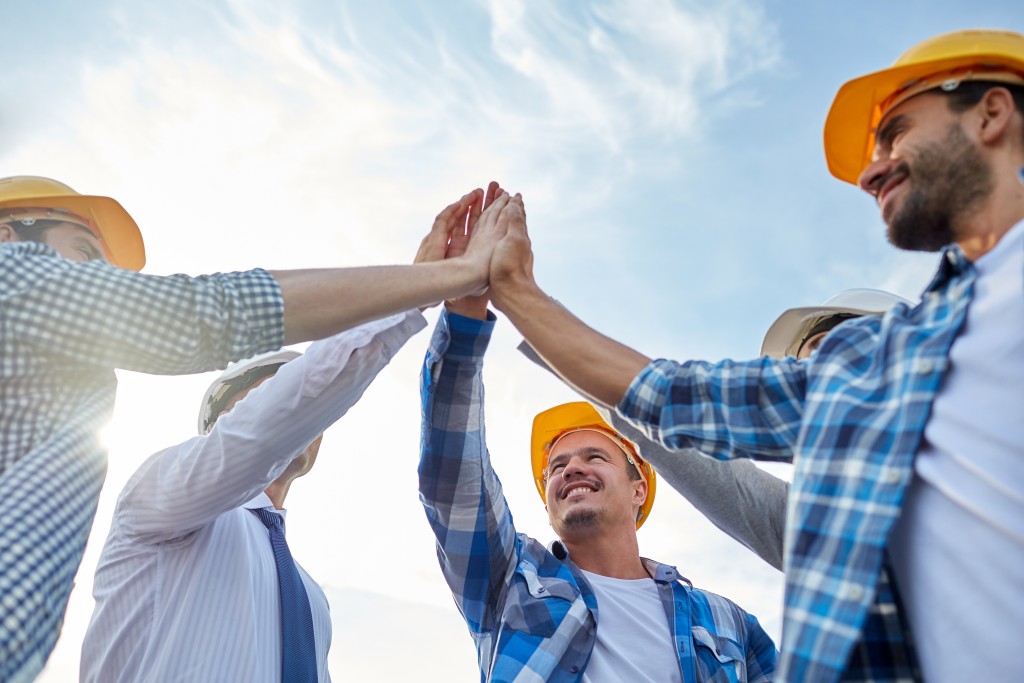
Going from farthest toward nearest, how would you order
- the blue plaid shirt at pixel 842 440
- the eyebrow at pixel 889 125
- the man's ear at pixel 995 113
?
1. the eyebrow at pixel 889 125
2. the man's ear at pixel 995 113
3. the blue plaid shirt at pixel 842 440

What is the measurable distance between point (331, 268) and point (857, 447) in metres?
1.97

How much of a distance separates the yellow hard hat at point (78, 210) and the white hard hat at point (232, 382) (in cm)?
87

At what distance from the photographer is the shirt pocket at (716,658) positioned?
470cm

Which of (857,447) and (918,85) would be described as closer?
(857,447)

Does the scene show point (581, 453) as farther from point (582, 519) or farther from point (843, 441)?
point (843, 441)

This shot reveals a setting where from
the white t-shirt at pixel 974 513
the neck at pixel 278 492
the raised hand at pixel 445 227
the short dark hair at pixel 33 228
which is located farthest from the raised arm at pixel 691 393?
the neck at pixel 278 492

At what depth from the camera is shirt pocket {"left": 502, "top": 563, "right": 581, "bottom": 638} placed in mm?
4629

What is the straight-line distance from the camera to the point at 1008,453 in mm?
2570

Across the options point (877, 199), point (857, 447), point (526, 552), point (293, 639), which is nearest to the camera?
point (857, 447)

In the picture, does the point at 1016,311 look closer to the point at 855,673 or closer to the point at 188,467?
the point at 855,673

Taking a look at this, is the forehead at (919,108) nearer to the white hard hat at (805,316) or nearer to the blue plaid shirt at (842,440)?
the blue plaid shirt at (842,440)

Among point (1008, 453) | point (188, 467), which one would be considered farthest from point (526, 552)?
point (1008, 453)

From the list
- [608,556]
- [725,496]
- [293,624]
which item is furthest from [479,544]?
[725,496]

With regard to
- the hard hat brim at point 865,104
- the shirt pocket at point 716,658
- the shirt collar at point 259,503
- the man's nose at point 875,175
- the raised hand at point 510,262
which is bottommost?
the shirt pocket at point 716,658
